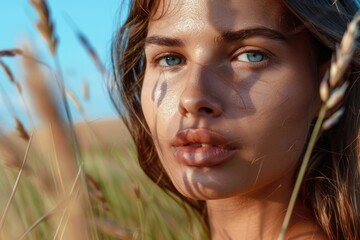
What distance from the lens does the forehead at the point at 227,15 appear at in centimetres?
146

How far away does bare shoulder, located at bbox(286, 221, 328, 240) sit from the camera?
5.27ft

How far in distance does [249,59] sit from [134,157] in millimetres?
930

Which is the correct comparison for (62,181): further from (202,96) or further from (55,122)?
(202,96)

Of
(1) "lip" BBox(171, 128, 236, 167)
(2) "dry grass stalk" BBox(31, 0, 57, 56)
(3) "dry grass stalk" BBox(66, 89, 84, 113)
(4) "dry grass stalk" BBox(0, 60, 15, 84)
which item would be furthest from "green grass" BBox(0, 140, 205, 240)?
(2) "dry grass stalk" BBox(31, 0, 57, 56)

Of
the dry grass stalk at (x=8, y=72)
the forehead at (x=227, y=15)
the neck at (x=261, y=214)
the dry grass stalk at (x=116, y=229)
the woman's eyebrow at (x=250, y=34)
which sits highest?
the forehead at (x=227, y=15)

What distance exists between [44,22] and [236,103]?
74 cm

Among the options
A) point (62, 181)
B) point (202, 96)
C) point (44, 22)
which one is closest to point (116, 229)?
point (62, 181)

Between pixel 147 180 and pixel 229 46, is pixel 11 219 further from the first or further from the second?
pixel 147 180

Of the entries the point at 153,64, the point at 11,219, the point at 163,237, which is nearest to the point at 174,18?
the point at 153,64

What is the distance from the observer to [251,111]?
141 centimetres

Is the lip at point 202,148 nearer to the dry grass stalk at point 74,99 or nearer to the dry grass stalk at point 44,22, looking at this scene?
the dry grass stalk at point 74,99

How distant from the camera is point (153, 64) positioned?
1.70 meters

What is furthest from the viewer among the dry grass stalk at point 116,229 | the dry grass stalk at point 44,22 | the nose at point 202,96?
the nose at point 202,96

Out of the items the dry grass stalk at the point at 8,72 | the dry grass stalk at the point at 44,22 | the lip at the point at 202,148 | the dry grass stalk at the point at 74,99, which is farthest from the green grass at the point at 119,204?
the dry grass stalk at the point at 44,22
